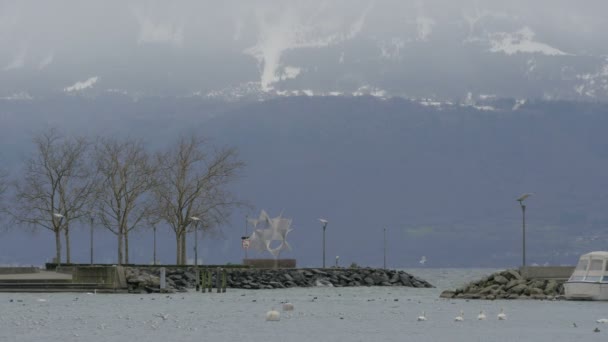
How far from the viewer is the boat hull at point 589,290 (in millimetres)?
93750

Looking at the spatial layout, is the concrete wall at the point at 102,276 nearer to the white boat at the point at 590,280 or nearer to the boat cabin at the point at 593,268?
the white boat at the point at 590,280

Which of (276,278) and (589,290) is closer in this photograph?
(589,290)

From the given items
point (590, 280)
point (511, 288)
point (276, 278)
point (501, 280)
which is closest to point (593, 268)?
point (590, 280)

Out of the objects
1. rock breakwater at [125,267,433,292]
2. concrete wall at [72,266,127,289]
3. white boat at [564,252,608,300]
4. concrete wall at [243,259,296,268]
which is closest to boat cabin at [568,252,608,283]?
white boat at [564,252,608,300]

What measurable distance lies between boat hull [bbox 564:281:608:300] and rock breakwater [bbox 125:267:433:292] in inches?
1421

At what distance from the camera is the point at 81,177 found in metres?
144

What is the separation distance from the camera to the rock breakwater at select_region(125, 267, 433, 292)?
117625 mm

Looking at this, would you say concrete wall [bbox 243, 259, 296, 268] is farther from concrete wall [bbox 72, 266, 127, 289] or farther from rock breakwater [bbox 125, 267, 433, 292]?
concrete wall [bbox 72, 266, 127, 289]

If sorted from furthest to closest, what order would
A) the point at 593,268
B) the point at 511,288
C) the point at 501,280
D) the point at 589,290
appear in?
the point at 501,280 → the point at 511,288 → the point at 593,268 → the point at 589,290

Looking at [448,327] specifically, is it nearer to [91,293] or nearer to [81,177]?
[91,293]

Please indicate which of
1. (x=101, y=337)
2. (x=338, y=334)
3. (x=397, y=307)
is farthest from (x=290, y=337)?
(x=397, y=307)

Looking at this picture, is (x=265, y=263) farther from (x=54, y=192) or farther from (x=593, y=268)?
(x=593, y=268)

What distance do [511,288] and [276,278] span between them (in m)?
41.4

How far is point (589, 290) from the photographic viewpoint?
93.7 metres
